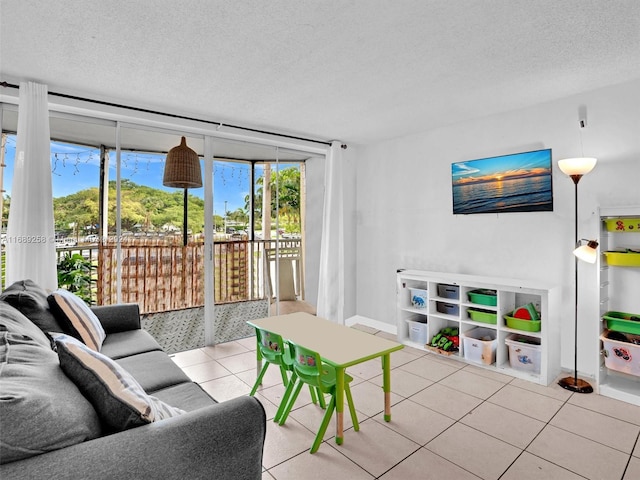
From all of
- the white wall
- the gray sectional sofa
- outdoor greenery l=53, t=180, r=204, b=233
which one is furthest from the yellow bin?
outdoor greenery l=53, t=180, r=204, b=233

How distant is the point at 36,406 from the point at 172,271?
299 cm

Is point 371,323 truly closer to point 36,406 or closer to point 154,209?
point 154,209

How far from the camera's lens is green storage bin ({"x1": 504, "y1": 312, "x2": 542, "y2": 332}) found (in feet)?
9.72

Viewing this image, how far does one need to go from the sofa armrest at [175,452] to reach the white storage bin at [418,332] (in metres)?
2.82

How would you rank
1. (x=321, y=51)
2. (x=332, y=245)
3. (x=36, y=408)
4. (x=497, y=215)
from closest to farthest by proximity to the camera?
(x=36, y=408) → (x=321, y=51) → (x=497, y=215) → (x=332, y=245)

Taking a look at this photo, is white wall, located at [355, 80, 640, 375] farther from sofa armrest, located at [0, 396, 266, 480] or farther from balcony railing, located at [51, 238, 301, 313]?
sofa armrest, located at [0, 396, 266, 480]

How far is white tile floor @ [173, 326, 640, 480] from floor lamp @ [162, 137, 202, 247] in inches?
69.1

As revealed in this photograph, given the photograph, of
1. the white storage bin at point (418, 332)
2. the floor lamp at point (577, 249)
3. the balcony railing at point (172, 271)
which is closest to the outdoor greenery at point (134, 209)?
the balcony railing at point (172, 271)

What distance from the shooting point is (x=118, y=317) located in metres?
2.77

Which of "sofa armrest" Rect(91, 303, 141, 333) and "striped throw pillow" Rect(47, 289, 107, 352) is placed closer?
"striped throw pillow" Rect(47, 289, 107, 352)

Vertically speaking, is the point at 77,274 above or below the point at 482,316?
above

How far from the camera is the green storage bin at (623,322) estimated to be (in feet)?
8.43

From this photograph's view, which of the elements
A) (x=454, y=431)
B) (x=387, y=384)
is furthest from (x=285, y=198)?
(x=454, y=431)

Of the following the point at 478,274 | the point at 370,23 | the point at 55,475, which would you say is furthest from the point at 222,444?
the point at 478,274
